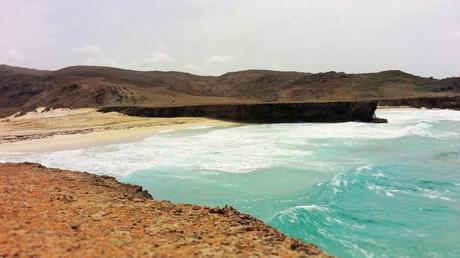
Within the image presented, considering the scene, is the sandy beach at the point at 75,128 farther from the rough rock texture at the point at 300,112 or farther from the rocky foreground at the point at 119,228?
the rocky foreground at the point at 119,228

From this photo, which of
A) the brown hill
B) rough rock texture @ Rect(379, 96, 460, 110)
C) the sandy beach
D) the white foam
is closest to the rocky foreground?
the white foam

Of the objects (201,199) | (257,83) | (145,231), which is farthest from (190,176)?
(257,83)

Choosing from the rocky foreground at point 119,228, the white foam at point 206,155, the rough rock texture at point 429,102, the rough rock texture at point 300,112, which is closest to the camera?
the rocky foreground at point 119,228

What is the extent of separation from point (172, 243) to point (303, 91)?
76440mm

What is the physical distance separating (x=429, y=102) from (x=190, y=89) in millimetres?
38948

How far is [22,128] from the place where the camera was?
4003cm

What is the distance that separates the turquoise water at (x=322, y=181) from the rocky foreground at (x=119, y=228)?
3.22 metres

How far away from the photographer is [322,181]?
639 inches

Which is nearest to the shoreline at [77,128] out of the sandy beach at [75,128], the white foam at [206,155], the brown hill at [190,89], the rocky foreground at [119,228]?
the sandy beach at [75,128]

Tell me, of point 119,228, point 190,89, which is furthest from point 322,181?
point 190,89

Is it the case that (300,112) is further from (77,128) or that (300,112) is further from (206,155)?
(206,155)

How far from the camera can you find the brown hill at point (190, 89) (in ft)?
203

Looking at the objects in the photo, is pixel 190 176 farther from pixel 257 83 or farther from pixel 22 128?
pixel 257 83

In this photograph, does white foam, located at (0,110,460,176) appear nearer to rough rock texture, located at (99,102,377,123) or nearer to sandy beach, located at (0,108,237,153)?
sandy beach, located at (0,108,237,153)
